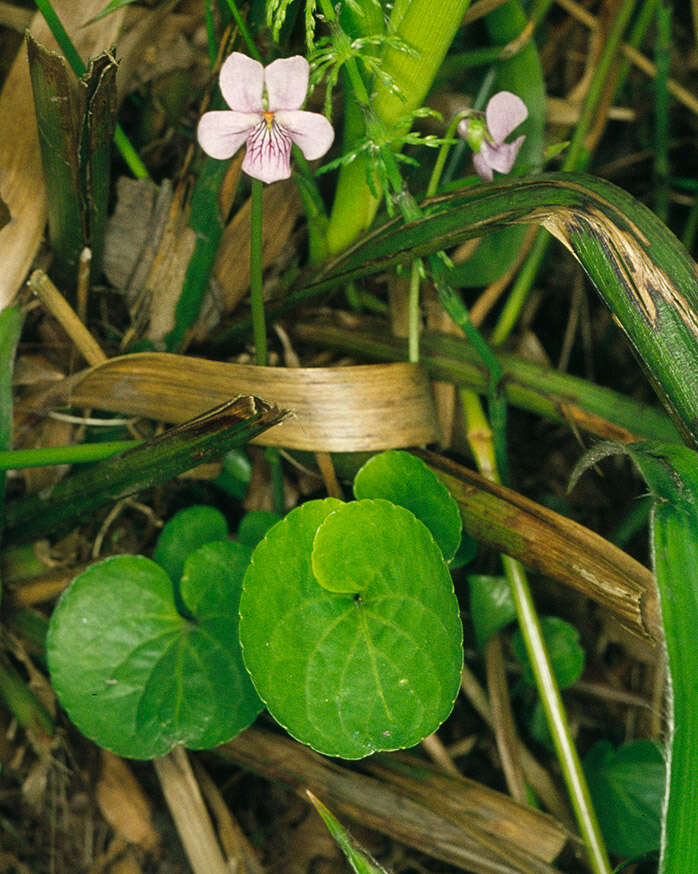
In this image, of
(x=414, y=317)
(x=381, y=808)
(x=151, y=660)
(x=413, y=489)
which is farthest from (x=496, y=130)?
(x=381, y=808)

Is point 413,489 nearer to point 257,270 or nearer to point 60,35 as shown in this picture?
point 257,270

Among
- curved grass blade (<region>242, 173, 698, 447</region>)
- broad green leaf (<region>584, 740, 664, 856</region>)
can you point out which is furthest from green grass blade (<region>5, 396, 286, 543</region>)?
broad green leaf (<region>584, 740, 664, 856</region>)

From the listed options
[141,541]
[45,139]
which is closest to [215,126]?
[45,139]

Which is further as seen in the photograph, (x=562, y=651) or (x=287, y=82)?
(x=562, y=651)

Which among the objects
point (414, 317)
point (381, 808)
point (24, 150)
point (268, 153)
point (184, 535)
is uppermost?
point (268, 153)

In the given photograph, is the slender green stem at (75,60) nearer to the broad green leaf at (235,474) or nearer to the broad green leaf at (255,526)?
the broad green leaf at (235,474)

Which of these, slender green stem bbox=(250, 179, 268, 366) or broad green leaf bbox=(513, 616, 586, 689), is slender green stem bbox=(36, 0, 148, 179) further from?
broad green leaf bbox=(513, 616, 586, 689)

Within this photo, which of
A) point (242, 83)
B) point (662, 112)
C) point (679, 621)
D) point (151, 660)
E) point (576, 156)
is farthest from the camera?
point (662, 112)
